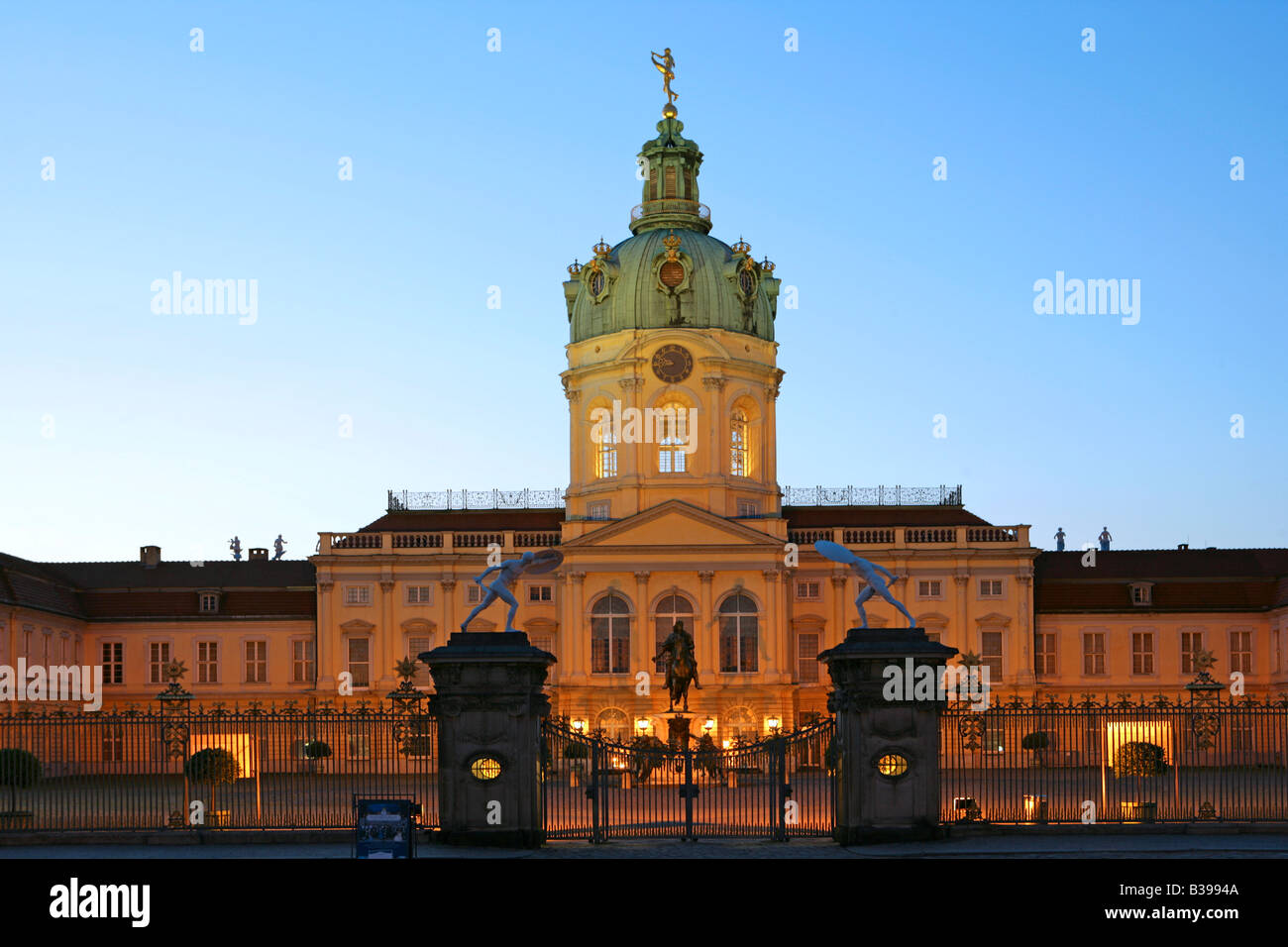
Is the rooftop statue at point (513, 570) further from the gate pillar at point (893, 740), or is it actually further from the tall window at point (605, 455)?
the tall window at point (605, 455)

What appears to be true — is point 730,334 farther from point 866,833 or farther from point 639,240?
point 866,833

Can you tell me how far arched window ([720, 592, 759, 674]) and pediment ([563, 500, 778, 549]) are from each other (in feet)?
9.62

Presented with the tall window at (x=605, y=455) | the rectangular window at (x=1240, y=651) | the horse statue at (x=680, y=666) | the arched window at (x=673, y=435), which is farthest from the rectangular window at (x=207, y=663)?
the rectangular window at (x=1240, y=651)

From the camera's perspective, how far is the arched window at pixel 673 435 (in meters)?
80.7

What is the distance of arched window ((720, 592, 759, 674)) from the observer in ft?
250

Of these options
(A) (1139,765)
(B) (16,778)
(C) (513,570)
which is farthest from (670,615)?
(B) (16,778)

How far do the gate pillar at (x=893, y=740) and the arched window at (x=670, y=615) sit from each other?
47432 mm

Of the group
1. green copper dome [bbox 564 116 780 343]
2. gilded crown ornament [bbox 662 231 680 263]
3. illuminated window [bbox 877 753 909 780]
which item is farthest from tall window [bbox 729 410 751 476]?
illuminated window [bbox 877 753 909 780]

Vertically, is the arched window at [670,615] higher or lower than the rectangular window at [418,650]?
higher

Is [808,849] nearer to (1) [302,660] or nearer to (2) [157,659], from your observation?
(1) [302,660]

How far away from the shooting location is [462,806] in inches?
1148

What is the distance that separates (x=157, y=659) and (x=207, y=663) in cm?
238

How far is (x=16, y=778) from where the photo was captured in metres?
31.6

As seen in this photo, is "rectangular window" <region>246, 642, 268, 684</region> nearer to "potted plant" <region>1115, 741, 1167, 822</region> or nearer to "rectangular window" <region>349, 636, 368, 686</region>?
"rectangular window" <region>349, 636, 368, 686</region>
